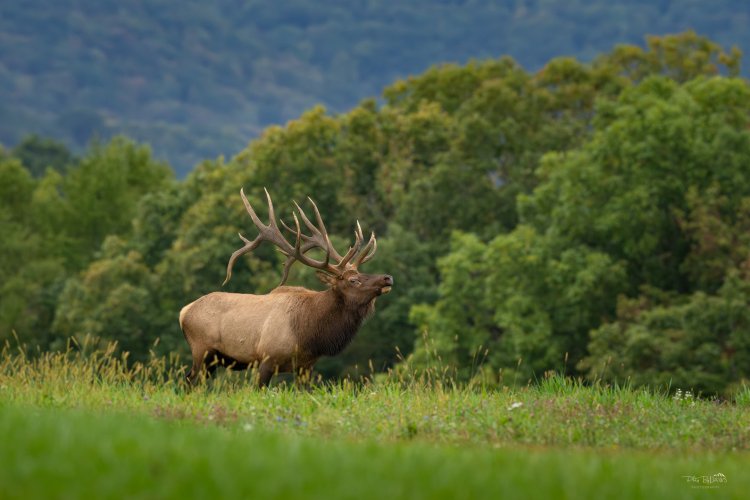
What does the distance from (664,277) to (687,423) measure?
2913cm

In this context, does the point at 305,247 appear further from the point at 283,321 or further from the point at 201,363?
the point at 201,363

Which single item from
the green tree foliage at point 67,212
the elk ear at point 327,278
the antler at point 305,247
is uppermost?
the antler at point 305,247

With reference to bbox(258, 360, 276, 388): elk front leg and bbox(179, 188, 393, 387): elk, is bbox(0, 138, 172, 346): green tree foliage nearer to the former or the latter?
bbox(179, 188, 393, 387): elk

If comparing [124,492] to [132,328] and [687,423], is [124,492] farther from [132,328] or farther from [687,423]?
[132,328]

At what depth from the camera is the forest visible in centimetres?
3669

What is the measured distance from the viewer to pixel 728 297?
33344 millimetres

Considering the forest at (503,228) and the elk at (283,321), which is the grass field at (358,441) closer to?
the elk at (283,321)

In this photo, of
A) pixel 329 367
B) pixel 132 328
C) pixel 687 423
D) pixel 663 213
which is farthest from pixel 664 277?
pixel 687 423

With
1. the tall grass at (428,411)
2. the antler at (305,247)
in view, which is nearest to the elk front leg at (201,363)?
the antler at (305,247)

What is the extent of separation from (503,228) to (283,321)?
33.8 metres

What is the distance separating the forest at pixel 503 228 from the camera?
120ft

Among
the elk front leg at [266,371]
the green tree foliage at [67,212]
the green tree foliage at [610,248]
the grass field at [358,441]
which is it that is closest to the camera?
the grass field at [358,441]

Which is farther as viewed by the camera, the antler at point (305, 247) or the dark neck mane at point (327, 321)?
the antler at point (305, 247)

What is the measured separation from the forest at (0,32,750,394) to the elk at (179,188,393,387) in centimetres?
1539
